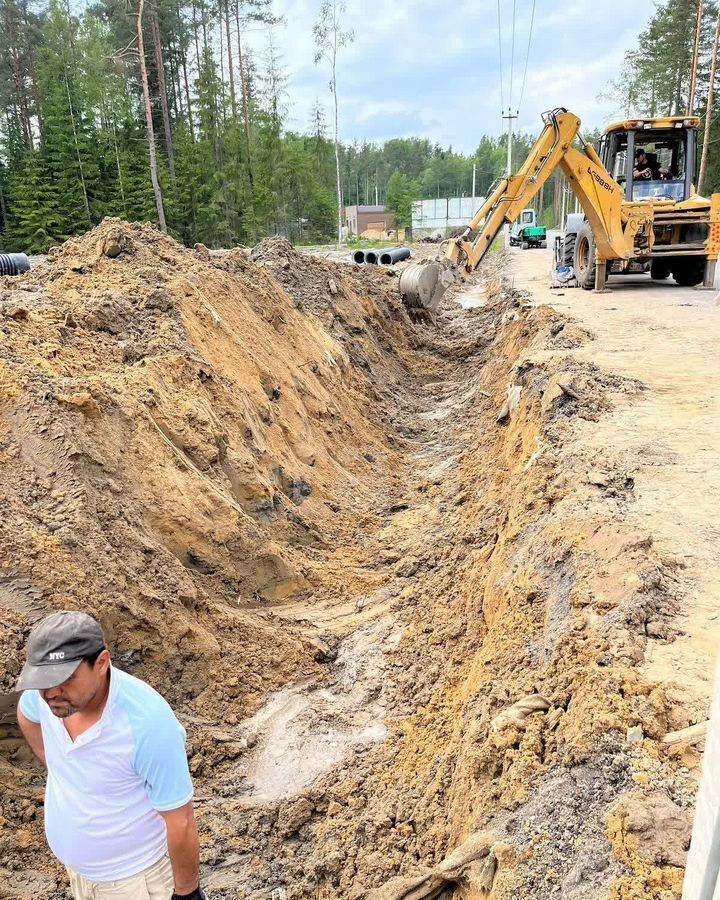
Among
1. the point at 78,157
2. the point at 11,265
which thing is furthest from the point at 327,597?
the point at 78,157

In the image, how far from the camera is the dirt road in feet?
10.0

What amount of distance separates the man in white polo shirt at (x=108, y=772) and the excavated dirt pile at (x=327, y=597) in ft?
3.20

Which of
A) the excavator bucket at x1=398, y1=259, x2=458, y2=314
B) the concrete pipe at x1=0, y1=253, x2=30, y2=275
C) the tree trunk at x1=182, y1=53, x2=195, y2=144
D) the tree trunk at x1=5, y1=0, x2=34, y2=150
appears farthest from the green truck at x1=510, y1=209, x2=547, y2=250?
the concrete pipe at x1=0, y1=253, x2=30, y2=275

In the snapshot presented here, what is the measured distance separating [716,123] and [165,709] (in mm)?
41139

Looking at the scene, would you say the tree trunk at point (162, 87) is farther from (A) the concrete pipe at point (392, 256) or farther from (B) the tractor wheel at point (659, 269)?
(B) the tractor wheel at point (659, 269)

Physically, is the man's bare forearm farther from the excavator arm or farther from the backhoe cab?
the backhoe cab

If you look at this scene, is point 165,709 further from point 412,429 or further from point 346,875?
point 412,429

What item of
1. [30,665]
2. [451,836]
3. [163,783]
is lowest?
[451,836]

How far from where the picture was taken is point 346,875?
3.19 metres

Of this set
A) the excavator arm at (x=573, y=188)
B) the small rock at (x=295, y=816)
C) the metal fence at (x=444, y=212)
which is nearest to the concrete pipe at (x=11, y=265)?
the excavator arm at (x=573, y=188)

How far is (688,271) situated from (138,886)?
16.8 metres

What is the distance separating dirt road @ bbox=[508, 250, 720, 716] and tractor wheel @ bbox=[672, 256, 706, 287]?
319 centimetres

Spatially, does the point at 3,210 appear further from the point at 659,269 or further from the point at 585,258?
the point at 659,269

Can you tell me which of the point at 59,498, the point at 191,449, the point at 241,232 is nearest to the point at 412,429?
the point at 191,449
